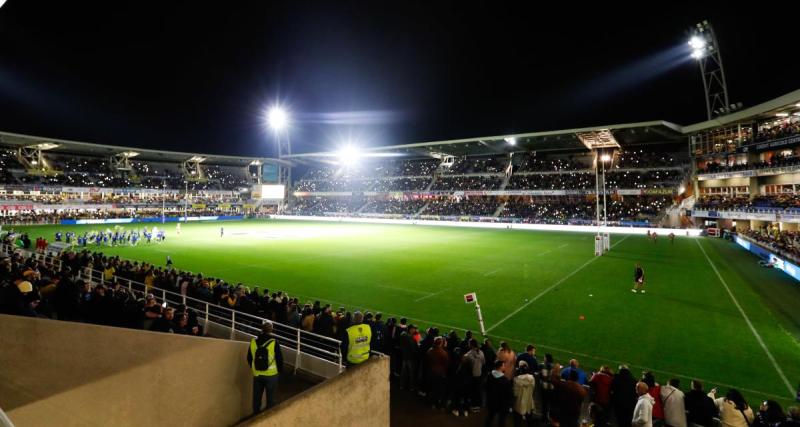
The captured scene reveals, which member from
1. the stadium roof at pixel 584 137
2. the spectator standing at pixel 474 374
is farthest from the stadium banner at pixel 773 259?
the spectator standing at pixel 474 374

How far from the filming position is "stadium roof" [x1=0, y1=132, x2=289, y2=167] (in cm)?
5481

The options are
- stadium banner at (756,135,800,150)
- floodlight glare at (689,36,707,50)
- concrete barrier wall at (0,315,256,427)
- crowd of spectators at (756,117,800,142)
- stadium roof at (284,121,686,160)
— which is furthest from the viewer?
stadium roof at (284,121,686,160)

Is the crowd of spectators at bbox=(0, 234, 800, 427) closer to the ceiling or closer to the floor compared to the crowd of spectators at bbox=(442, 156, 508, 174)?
closer to the floor

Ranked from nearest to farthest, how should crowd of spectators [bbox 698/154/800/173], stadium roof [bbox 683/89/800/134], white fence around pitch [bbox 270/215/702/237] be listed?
1. stadium roof [bbox 683/89/800/134]
2. crowd of spectators [bbox 698/154/800/173]
3. white fence around pitch [bbox 270/215/702/237]

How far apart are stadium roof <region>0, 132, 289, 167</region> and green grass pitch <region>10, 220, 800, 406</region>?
39380mm

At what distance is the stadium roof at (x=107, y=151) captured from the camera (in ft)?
180

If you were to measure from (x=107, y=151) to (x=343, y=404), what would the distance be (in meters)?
77.7

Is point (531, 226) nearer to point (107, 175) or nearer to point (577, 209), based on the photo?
point (577, 209)

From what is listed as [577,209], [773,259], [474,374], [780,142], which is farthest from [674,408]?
[577,209]

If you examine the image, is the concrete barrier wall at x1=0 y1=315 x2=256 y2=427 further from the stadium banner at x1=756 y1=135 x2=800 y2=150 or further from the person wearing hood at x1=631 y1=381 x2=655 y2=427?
the stadium banner at x1=756 y1=135 x2=800 y2=150

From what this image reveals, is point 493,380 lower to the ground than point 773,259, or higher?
lower

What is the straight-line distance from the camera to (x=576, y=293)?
16469mm

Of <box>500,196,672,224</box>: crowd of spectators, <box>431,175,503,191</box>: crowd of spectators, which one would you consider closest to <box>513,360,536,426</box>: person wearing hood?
<box>500,196,672,224</box>: crowd of spectators

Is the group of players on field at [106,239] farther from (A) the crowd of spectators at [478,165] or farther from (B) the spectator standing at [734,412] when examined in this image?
(A) the crowd of spectators at [478,165]
